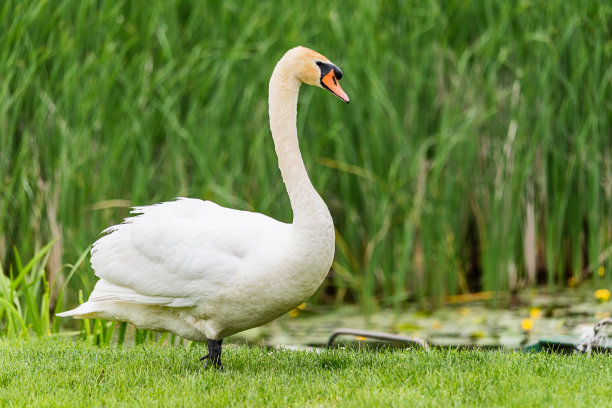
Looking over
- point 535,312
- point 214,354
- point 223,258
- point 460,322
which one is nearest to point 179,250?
point 223,258

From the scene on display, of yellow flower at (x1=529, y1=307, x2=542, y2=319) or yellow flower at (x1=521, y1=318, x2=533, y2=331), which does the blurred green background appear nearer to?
yellow flower at (x1=529, y1=307, x2=542, y2=319)

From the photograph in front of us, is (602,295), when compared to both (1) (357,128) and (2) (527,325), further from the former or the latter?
(1) (357,128)

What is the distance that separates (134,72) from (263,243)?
3.17 m

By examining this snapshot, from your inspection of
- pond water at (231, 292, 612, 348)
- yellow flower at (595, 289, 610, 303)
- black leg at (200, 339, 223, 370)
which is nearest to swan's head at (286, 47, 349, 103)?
black leg at (200, 339, 223, 370)

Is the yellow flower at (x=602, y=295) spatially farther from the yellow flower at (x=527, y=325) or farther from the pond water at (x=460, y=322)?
the yellow flower at (x=527, y=325)

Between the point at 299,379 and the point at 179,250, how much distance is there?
77 centimetres

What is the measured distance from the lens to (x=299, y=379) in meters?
3.84

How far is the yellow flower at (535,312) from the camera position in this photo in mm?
6612

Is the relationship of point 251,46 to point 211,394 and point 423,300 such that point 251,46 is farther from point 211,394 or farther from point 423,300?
point 211,394

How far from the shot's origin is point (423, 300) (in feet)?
22.8

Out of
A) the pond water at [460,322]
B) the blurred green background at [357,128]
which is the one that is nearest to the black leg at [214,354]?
the pond water at [460,322]

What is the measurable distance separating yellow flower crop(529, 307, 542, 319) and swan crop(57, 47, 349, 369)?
3077mm

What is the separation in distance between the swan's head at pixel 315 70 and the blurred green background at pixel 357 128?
216cm

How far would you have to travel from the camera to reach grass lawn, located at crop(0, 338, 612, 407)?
11.4ft
